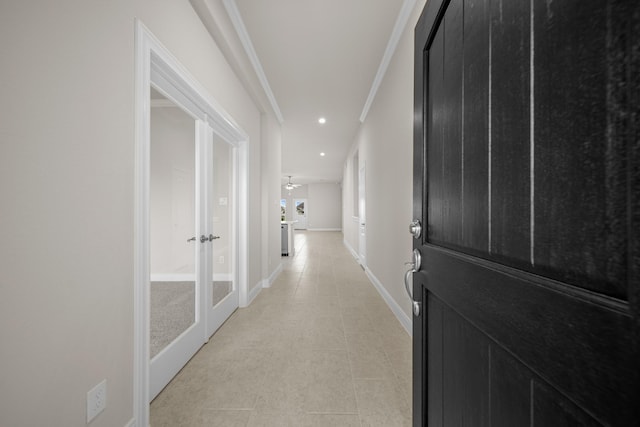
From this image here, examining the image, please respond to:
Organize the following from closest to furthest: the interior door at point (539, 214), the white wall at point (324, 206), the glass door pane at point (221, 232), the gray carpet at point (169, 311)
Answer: the interior door at point (539, 214), the gray carpet at point (169, 311), the glass door pane at point (221, 232), the white wall at point (324, 206)

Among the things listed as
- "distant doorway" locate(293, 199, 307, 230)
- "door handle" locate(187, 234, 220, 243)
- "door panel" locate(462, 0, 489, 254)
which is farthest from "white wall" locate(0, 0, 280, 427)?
"distant doorway" locate(293, 199, 307, 230)

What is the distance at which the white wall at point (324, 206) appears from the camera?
1611cm

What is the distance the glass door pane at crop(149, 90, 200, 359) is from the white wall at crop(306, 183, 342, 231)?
13958mm

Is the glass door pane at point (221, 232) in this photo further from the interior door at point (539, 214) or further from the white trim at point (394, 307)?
the interior door at point (539, 214)

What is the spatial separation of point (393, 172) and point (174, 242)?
7.64 ft

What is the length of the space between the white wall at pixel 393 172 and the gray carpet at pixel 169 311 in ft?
6.46

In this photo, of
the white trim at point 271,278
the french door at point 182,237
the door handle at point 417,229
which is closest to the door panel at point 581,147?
the door handle at point 417,229

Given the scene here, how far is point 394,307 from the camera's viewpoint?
308 cm

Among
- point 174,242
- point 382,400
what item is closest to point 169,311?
point 174,242

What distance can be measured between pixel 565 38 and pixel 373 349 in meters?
2.39

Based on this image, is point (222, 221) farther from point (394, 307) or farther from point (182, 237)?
point (394, 307)

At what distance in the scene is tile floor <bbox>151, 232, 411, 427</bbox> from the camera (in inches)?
61.9

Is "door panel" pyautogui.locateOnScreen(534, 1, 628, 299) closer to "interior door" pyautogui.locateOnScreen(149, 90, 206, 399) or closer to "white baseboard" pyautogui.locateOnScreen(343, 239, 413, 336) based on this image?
"interior door" pyautogui.locateOnScreen(149, 90, 206, 399)

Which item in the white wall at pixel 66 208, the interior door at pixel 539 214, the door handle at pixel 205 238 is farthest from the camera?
the door handle at pixel 205 238
